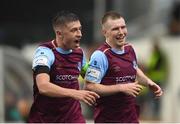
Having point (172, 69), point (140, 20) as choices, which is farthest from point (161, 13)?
point (172, 69)

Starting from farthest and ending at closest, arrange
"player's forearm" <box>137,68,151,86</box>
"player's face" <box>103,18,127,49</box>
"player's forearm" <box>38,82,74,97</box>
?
"player's forearm" <box>137,68,151,86</box>, "player's face" <box>103,18,127,49</box>, "player's forearm" <box>38,82,74,97</box>

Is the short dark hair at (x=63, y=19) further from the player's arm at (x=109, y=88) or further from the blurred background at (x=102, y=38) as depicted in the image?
the blurred background at (x=102, y=38)

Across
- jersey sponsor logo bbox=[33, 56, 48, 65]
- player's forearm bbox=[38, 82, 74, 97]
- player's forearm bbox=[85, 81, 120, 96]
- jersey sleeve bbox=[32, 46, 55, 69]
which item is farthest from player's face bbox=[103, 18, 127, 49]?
player's forearm bbox=[38, 82, 74, 97]

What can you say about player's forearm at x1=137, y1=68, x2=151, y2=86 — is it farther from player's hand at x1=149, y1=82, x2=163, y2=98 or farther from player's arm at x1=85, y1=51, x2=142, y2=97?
player's arm at x1=85, y1=51, x2=142, y2=97

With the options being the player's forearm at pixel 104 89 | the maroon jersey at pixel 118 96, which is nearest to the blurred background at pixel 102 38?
the maroon jersey at pixel 118 96

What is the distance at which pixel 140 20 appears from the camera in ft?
88.9

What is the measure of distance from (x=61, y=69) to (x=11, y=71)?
8584 mm

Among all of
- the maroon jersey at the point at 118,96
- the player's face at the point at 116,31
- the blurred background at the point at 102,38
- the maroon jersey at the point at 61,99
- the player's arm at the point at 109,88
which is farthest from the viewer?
the blurred background at the point at 102,38

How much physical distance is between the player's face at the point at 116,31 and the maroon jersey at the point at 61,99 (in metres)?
0.42

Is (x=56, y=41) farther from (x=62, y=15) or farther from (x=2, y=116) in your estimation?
(x=2, y=116)

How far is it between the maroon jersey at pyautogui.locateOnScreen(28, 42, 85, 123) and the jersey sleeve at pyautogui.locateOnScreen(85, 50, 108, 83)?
0.51 ft

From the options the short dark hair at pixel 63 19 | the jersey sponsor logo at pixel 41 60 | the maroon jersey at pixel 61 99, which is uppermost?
the short dark hair at pixel 63 19

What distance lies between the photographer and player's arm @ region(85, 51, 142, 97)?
12922 mm

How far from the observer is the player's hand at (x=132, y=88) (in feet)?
41.7
